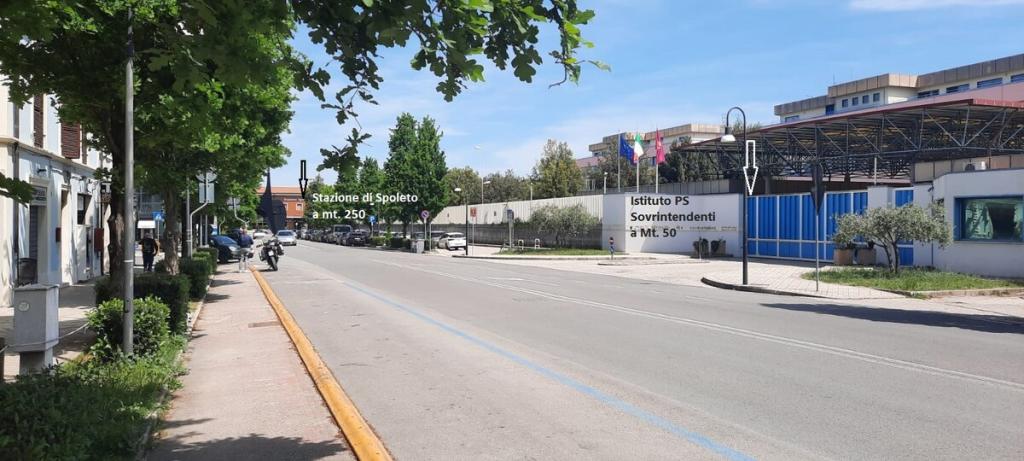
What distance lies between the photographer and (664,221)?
43.3m

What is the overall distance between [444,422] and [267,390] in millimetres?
2501

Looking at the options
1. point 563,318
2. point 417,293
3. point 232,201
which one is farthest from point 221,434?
point 232,201

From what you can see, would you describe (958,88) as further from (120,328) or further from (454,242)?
(120,328)

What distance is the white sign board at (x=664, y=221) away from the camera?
42938 millimetres

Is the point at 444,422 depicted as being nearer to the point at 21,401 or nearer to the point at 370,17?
the point at 21,401

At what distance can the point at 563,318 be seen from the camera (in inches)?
546

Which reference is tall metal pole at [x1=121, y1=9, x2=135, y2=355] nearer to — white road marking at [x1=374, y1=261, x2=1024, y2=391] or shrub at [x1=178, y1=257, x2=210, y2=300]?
shrub at [x1=178, y1=257, x2=210, y2=300]

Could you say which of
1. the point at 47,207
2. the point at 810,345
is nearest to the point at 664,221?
the point at 47,207

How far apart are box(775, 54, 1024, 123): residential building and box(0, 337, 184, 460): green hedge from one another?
70.2 m

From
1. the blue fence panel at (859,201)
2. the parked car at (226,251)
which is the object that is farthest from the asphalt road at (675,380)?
the parked car at (226,251)

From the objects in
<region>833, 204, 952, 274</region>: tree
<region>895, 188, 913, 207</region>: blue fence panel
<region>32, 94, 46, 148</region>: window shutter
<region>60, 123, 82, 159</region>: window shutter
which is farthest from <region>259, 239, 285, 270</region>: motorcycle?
<region>895, 188, 913, 207</region>: blue fence panel

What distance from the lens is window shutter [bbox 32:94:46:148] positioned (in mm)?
18125

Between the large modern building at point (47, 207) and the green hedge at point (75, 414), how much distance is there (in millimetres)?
7121

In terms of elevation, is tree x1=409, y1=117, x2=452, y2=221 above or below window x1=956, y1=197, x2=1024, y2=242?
above
